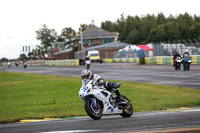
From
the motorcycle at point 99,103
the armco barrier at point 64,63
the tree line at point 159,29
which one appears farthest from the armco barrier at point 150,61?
the tree line at point 159,29

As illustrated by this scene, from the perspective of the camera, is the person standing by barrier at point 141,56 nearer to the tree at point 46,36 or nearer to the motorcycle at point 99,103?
the motorcycle at point 99,103

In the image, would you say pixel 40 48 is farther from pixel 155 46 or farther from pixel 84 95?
pixel 84 95

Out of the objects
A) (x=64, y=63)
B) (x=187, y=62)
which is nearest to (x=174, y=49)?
(x=187, y=62)

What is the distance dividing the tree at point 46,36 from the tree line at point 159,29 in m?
29.7

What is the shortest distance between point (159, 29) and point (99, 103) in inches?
4340

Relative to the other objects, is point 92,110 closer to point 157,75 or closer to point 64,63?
point 157,75

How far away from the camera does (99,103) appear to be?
9.85 m

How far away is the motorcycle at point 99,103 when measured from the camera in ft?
31.2

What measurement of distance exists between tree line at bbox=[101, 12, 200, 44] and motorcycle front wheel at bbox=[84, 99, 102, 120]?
10657 centimetres

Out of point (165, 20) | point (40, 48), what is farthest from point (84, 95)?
point (40, 48)

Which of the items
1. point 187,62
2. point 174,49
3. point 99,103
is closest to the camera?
point 99,103

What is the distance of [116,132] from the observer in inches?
276

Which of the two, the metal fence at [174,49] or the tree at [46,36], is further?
the tree at [46,36]

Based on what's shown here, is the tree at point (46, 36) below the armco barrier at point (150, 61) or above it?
above
